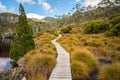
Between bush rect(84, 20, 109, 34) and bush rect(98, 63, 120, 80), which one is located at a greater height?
bush rect(84, 20, 109, 34)

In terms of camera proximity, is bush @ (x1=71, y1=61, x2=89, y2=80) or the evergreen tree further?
the evergreen tree

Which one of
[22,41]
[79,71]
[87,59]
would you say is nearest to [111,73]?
[79,71]

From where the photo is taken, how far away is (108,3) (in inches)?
2441

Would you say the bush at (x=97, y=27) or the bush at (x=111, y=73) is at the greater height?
the bush at (x=97, y=27)

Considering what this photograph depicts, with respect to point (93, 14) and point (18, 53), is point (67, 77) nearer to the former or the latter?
point (18, 53)

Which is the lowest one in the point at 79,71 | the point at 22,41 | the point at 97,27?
the point at 79,71

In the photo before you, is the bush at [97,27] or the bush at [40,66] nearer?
the bush at [40,66]

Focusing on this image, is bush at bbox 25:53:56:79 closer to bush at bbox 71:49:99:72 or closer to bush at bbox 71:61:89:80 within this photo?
bush at bbox 71:61:89:80

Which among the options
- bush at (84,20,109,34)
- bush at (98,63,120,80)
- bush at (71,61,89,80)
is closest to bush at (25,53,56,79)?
bush at (71,61,89,80)

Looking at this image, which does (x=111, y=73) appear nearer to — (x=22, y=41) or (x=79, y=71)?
(x=79, y=71)

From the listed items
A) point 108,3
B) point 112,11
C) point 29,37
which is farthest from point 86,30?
point 112,11

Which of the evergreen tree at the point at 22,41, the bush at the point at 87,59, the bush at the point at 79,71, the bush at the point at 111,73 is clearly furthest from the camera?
the evergreen tree at the point at 22,41

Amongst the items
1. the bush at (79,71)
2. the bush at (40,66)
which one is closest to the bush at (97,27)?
the bush at (40,66)

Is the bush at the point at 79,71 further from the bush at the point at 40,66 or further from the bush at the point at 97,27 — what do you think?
the bush at the point at 97,27
